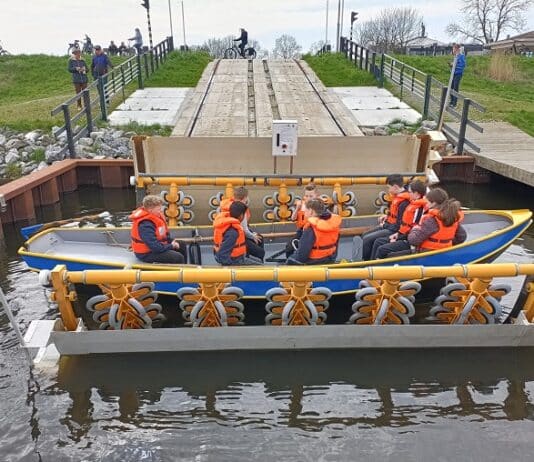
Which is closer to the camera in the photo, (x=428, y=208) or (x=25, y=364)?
(x=25, y=364)

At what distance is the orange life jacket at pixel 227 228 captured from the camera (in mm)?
5625

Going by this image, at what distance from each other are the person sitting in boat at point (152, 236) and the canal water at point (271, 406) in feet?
3.90

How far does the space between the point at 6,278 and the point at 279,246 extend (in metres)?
3.99

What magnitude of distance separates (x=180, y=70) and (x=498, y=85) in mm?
12719

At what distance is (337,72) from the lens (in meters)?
20.6

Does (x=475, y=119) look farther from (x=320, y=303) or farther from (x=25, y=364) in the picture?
(x=25, y=364)

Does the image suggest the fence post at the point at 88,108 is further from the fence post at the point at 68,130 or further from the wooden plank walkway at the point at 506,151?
the wooden plank walkway at the point at 506,151

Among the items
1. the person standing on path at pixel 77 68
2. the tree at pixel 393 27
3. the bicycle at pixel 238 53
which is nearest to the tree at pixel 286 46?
the tree at pixel 393 27

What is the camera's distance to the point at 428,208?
5.80 m

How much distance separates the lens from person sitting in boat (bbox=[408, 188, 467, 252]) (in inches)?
217

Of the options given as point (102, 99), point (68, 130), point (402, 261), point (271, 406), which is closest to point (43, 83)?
point (102, 99)

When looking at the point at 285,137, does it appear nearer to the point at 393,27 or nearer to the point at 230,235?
the point at 230,235

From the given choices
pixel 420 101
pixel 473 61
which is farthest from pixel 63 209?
pixel 473 61

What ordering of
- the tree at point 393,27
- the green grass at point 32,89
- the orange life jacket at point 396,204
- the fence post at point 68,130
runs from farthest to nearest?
the tree at point 393,27 → the green grass at point 32,89 → the fence post at point 68,130 → the orange life jacket at point 396,204
